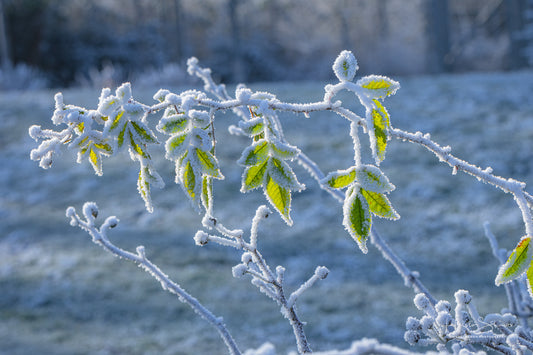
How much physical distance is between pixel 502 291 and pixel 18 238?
3936 millimetres

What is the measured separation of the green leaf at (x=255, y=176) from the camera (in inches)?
31.7

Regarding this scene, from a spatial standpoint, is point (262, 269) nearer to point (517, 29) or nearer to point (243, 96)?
point (243, 96)

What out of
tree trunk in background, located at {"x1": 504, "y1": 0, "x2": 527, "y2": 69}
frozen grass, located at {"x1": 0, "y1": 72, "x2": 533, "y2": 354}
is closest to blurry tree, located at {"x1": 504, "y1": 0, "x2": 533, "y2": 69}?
tree trunk in background, located at {"x1": 504, "y1": 0, "x2": 527, "y2": 69}

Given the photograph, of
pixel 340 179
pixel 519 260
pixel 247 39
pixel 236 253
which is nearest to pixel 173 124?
pixel 340 179

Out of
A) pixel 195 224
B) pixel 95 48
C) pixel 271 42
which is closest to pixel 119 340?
pixel 195 224

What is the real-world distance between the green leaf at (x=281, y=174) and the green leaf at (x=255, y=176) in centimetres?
1

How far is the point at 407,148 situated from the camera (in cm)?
604

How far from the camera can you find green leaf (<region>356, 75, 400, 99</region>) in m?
0.79

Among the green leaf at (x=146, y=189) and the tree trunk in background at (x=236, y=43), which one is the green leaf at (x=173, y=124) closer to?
the green leaf at (x=146, y=189)

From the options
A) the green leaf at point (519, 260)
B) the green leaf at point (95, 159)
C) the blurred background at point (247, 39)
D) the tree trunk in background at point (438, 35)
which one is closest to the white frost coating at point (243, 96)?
the green leaf at point (95, 159)

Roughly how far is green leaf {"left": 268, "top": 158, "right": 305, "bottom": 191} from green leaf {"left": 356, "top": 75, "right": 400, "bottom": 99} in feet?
0.54

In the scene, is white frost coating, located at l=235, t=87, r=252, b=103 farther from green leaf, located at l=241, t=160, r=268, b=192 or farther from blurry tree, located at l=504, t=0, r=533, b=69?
blurry tree, located at l=504, t=0, r=533, b=69

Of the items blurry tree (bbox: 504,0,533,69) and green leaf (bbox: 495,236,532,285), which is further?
blurry tree (bbox: 504,0,533,69)

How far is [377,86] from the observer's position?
800 millimetres
